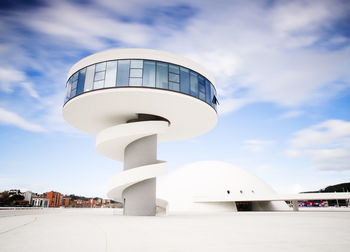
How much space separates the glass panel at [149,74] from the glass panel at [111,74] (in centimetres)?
229

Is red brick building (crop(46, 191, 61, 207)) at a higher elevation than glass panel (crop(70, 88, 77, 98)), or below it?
below

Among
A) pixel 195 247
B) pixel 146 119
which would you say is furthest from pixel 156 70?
pixel 195 247

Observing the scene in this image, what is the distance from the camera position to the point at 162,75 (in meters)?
18.6

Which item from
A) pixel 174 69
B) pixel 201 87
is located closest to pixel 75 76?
pixel 174 69

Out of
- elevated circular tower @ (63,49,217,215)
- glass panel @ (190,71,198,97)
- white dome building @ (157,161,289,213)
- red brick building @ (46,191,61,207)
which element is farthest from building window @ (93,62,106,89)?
red brick building @ (46,191,61,207)

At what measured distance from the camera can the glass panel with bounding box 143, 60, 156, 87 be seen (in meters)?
18.0

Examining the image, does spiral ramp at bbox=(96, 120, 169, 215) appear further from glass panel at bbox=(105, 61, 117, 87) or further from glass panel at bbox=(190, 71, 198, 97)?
glass panel at bbox=(190, 71, 198, 97)

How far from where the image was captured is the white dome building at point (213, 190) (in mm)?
40844

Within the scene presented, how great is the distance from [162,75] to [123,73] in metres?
3.02

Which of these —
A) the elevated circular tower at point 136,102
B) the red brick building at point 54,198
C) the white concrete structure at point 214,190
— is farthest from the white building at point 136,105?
the red brick building at point 54,198

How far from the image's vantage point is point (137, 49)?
18500mm

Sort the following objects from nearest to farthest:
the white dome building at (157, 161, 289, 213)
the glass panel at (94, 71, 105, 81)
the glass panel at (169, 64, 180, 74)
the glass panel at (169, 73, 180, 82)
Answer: the glass panel at (94, 71, 105, 81), the glass panel at (169, 73, 180, 82), the glass panel at (169, 64, 180, 74), the white dome building at (157, 161, 289, 213)

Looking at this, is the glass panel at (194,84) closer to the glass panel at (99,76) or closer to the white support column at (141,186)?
the white support column at (141,186)

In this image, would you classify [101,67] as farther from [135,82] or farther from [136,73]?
[135,82]
